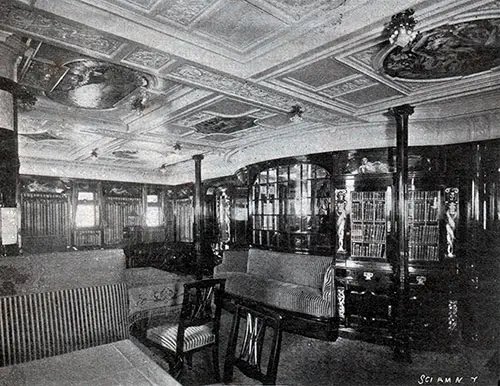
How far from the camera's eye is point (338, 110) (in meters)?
5.31

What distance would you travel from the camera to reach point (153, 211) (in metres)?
12.7

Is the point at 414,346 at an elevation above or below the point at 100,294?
below

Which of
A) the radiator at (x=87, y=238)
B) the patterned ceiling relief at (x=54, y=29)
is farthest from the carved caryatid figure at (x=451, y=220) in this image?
the radiator at (x=87, y=238)

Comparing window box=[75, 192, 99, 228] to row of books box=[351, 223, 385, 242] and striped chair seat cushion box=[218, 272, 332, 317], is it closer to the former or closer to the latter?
striped chair seat cushion box=[218, 272, 332, 317]

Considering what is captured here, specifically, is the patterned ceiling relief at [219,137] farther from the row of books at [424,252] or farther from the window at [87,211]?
the window at [87,211]

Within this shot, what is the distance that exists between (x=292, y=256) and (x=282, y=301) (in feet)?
3.16

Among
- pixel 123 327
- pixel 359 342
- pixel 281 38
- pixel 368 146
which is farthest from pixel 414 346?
pixel 281 38

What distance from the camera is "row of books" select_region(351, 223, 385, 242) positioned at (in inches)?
217

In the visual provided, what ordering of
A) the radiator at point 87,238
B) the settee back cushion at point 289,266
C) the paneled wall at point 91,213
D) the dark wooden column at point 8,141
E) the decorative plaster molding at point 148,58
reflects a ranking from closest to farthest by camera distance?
1. the dark wooden column at point 8,141
2. the decorative plaster molding at point 148,58
3. the settee back cushion at point 289,266
4. the paneled wall at point 91,213
5. the radiator at point 87,238

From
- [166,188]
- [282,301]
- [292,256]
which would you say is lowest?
[282,301]

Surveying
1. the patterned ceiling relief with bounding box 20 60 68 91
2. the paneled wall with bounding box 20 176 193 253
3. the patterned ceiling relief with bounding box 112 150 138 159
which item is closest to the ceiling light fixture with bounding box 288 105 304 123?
the patterned ceiling relief with bounding box 20 60 68 91

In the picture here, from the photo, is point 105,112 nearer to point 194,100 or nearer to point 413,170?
point 194,100

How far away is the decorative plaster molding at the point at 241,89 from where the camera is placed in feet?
12.7

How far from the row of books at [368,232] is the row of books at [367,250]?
9 cm
